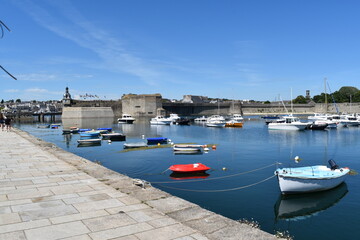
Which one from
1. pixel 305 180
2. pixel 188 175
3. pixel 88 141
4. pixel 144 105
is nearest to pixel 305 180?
pixel 305 180

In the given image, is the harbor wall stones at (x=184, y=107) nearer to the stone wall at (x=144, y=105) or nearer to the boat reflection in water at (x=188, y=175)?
the stone wall at (x=144, y=105)

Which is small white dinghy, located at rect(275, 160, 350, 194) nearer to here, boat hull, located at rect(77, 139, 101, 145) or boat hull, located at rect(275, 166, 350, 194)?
boat hull, located at rect(275, 166, 350, 194)

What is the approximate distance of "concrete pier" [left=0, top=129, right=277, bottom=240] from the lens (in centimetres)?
650

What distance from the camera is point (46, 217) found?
7.44 m

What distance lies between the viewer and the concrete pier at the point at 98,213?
6.50 m

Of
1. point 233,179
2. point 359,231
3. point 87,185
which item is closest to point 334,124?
point 233,179

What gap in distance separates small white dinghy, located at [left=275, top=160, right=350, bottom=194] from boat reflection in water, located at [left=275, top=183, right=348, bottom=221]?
26 centimetres

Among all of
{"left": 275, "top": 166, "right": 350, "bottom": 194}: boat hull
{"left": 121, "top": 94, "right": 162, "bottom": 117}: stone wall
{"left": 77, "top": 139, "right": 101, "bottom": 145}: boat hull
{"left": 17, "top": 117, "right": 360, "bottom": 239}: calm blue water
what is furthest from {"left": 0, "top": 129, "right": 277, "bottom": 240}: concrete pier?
{"left": 121, "top": 94, "right": 162, "bottom": 117}: stone wall

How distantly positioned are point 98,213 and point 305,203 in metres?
9.26

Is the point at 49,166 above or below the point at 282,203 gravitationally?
above

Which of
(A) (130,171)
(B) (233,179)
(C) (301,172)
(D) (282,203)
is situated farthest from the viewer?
(A) (130,171)

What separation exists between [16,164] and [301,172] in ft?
45.0

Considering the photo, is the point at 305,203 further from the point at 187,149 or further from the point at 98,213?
the point at 187,149

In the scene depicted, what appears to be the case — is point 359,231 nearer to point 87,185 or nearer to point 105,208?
point 105,208
